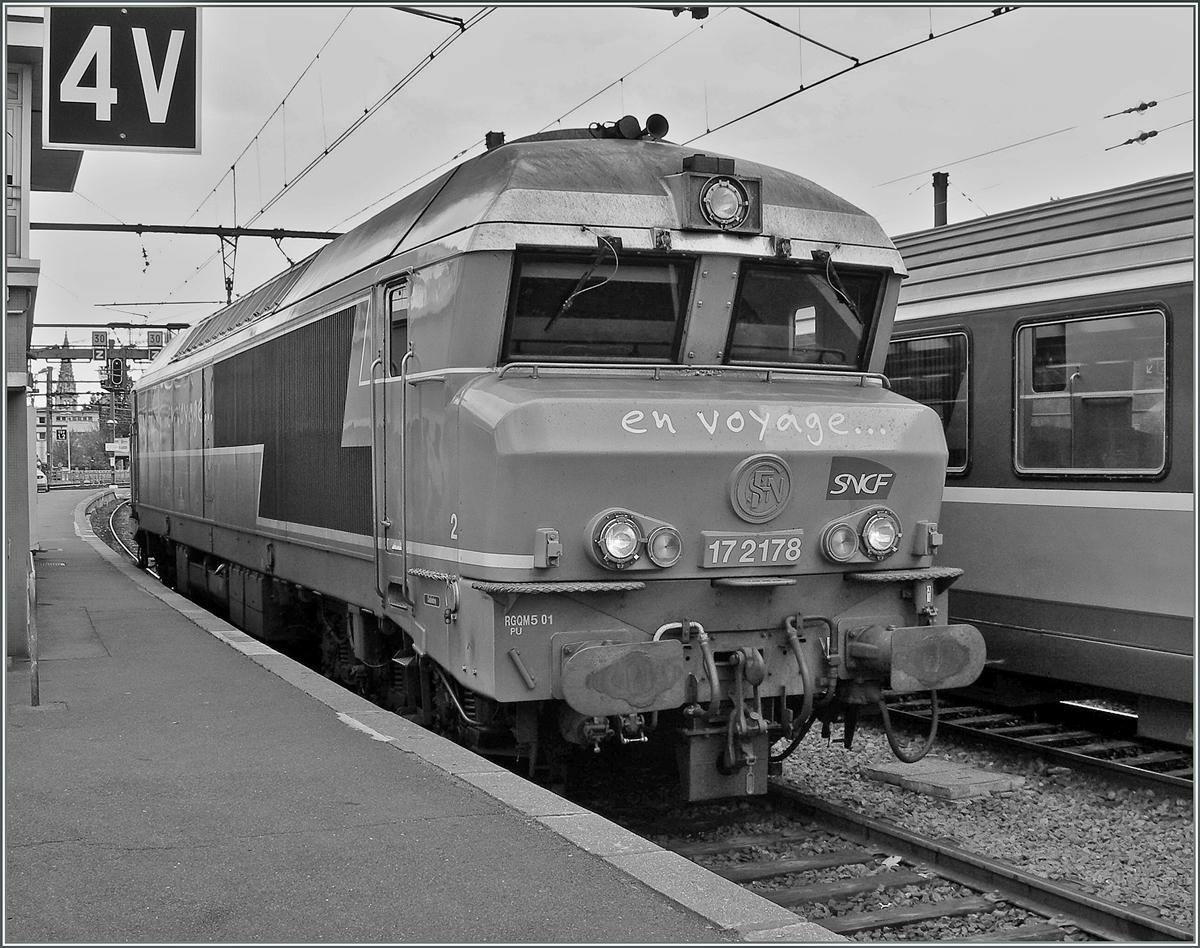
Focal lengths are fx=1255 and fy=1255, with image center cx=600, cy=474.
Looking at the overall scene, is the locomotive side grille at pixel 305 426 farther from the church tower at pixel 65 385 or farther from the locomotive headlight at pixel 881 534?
the church tower at pixel 65 385

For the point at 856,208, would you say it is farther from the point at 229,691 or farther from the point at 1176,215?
the point at 229,691

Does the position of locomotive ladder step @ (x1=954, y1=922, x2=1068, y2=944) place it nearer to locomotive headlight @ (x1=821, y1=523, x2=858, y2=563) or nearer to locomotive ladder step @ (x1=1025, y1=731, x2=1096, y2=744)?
locomotive headlight @ (x1=821, y1=523, x2=858, y2=563)

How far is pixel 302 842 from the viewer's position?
17.1 ft

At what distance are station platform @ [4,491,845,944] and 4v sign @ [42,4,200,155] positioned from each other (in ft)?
11.5

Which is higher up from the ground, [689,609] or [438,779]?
[689,609]

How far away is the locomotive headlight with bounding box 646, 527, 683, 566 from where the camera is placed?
6344 millimetres

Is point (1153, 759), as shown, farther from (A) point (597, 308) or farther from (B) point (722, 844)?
(A) point (597, 308)

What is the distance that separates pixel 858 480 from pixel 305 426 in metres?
4.66

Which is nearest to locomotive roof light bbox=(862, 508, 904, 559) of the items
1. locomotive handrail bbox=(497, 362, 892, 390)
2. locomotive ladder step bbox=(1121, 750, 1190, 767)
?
locomotive handrail bbox=(497, 362, 892, 390)

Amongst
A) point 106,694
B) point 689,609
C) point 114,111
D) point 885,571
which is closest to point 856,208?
point 885,571

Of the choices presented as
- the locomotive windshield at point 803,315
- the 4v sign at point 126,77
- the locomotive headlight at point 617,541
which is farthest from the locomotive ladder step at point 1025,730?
the 4v sign at point 126,77

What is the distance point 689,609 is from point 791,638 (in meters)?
0.60

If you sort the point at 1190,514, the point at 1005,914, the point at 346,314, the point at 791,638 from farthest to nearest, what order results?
1. the point at 346,314
2. the point at 1190,514
3. the point at 791,638
4. the point at 1005,914

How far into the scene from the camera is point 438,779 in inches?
247
